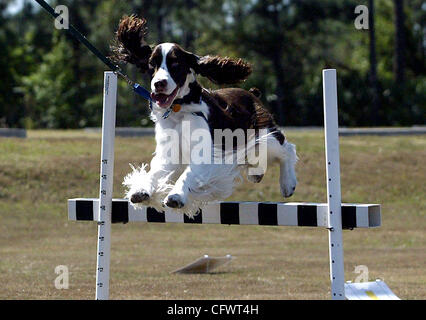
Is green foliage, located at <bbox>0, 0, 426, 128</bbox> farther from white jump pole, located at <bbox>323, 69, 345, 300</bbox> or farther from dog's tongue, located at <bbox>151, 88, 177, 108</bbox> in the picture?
white jump pole, located at <bbox>323, 69, 345, 300</bbox>

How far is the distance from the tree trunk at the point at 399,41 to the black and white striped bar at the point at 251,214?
31286 mm

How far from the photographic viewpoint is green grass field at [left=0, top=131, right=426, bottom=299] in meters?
9.41

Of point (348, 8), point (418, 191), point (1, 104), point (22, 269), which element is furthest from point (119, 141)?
point (1, 104)

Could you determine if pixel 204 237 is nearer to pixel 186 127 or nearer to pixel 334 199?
pixel 186 127

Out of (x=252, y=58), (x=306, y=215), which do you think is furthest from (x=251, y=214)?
(x=252, y=58)

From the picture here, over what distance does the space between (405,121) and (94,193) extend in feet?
72.8

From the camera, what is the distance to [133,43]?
675cm

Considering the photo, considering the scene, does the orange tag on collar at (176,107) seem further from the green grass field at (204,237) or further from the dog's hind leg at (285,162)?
the green grass field at (204,237)

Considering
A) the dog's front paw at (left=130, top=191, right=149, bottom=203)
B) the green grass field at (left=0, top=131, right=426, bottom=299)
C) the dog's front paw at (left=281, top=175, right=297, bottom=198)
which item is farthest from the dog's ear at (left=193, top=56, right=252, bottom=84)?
the green grass field at (left=0, top=131, right=426, bottom=299)

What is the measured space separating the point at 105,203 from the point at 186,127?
745mm

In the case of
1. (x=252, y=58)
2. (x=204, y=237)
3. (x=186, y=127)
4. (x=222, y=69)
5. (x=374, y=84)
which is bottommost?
(x=204, y=237)

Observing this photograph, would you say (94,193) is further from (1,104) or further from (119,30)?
(1,104)

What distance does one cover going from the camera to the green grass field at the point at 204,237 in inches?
370

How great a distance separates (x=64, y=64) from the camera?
5219cm
